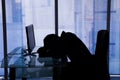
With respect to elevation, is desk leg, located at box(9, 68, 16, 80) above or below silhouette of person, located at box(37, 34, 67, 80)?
below

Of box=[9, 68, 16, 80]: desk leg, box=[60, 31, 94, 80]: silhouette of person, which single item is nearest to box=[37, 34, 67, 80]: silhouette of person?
box=[60, 31, 94, 80]: silhouette of person

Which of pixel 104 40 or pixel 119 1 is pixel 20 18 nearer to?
pixel 119 1

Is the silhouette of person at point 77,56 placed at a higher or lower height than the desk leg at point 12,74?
higher

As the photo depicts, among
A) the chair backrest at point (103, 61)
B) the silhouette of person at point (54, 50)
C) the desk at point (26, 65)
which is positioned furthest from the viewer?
the silhouette of person at point (54, 50)

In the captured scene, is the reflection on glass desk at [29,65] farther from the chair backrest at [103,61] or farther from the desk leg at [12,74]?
the chair backrest at [103,61]

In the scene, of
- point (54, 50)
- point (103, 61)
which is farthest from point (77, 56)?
point (54, 50)

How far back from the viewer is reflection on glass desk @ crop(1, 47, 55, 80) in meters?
2.61

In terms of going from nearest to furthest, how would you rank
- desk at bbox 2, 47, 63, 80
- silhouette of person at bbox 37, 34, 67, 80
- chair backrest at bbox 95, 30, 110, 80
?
chair backrest at bbox 95, 30, 110, 80, desk at bbox 2, 47, 63, 80, silhouette of person at bbox 37, 34, 67, 80

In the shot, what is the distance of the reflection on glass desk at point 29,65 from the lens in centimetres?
261

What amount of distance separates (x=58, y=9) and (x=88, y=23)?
0.64 meters

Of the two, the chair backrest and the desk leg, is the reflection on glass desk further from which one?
the chair backrest

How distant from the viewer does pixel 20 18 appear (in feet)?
13.8

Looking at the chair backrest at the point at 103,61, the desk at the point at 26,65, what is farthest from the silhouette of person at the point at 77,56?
the desk at the point at 26,65

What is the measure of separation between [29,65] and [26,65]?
1.4 inches
